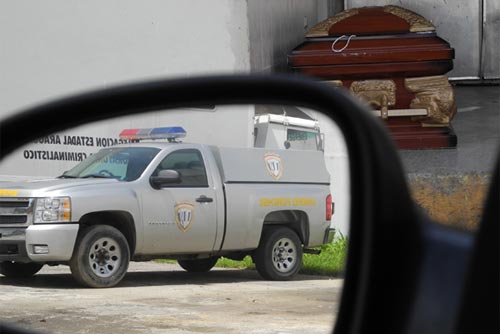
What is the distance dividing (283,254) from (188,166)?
28cm

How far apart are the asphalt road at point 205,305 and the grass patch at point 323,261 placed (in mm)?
15

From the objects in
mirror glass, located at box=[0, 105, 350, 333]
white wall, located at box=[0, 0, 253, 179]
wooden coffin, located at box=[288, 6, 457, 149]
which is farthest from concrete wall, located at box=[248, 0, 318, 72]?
mirror glass, located at box=[0, 105, 350, 333]

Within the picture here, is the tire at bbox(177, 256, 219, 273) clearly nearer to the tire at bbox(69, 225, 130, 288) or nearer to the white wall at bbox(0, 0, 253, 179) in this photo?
the tire at bbox(69, 225, 130, 288)

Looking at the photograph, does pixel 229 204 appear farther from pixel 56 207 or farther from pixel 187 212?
pixel 56 207

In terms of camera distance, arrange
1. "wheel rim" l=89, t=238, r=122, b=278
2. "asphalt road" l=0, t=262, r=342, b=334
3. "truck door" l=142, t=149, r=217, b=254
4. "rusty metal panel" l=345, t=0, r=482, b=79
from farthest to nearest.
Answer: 1. "rusty metal panel" l=345, t=0, r=482, b=79
2. "wheel rim" l=89, t=238, r=122, b=278
3. "truck door" l=142, t=149, r=217, b=254
4. "asphalt road" l=0, t=262, r=342, b=334

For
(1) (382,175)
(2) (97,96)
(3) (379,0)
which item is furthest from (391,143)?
(3) (379,0)

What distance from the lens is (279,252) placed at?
1.70m

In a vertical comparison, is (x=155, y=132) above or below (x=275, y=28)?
below

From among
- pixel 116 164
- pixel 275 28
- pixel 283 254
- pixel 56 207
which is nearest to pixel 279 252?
pixel 283 254

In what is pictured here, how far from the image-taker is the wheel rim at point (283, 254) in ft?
5.59

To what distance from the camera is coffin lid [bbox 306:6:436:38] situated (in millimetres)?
12312

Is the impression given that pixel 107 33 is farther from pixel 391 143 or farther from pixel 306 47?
pixel 391 143

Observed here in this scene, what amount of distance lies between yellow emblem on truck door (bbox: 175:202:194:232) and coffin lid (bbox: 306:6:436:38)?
10.8 metres

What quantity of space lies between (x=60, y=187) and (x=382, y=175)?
3561 mm
